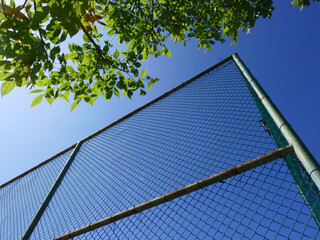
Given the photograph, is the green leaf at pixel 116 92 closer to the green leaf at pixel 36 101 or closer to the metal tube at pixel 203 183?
the green leaf at pixel 36 101

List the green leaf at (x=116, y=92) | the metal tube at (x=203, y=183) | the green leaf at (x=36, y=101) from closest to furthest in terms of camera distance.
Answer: the metal tube at (x=203, y=183) → the green leaf at (x=36, y=101) → the green leaf at (x=116, y=92)

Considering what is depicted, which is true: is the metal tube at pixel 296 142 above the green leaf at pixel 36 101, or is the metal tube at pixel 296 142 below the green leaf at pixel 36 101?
below

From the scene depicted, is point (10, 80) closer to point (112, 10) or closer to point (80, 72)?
point (80, 72)

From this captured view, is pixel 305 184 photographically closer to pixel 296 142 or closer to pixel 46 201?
pixel 296 142

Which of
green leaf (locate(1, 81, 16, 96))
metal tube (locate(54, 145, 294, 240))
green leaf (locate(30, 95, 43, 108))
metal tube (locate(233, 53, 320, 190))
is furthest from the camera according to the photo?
green leaf (locate(30, 95, 43, 108))

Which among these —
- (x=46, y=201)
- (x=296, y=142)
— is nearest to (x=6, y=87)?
(x=46, y=201)

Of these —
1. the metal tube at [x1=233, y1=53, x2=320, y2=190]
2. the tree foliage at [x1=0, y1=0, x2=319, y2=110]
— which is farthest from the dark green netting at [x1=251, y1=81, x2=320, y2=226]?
the tree foliage at [x1=0, y1=0, x2=319, y2=110]

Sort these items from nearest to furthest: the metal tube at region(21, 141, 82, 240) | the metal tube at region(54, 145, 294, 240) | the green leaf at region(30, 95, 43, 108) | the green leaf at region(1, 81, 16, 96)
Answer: the metal tube at region(54, 145, 294, 240)
the green leaf at region(1, 81, 16, 96)
the green leaf at region(30, 95, 43, 108)
the metal tube at region(21, 141, 82, 240)

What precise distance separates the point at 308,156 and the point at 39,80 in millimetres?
2347

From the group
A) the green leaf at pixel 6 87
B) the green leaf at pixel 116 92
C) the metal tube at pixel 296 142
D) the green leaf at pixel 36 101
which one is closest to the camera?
the metal tube at pixel 296 142

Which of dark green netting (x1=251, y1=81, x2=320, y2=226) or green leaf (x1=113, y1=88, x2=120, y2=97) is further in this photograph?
green leaf (x1=113, y1=88, x2=120, y2=97)

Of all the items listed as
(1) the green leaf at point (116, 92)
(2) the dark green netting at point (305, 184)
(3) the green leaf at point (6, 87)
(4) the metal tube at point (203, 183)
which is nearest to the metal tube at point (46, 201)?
(4) the metal tube at point (203, 183)

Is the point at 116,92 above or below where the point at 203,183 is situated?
above

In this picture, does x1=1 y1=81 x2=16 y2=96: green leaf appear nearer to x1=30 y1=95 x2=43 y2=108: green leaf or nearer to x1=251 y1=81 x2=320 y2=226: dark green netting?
x1=30 y1=95 x2=43 y2=108: green leaf
